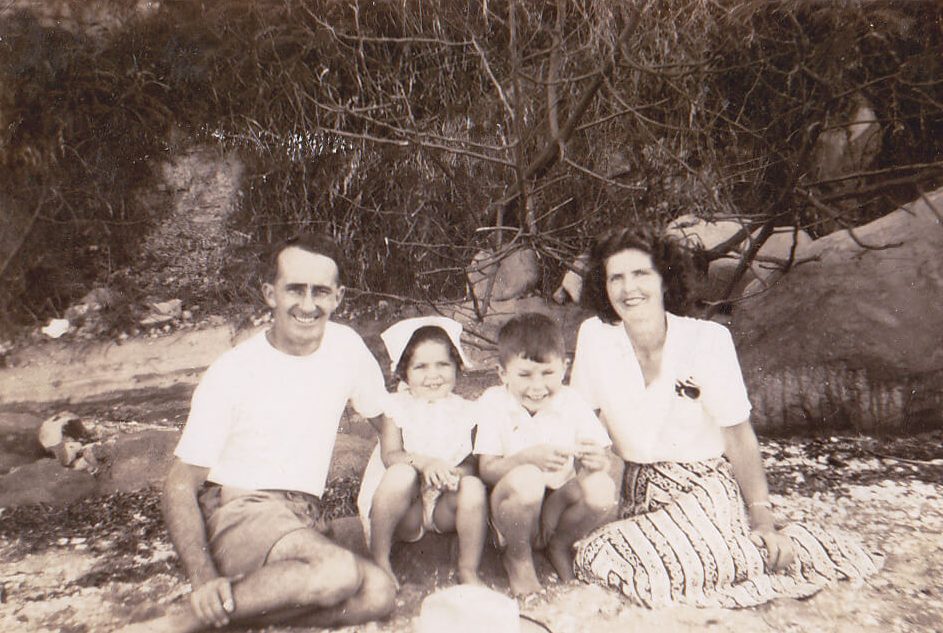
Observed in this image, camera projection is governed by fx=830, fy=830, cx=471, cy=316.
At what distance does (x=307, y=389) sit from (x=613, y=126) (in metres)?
1.07

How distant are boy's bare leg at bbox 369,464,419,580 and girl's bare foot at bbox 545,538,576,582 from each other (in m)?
0.34

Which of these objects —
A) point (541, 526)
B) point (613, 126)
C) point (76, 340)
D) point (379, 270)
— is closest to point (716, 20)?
point (613, 126)

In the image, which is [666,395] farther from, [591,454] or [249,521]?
[249,521]

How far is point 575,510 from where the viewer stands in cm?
189

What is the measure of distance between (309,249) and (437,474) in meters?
0.59

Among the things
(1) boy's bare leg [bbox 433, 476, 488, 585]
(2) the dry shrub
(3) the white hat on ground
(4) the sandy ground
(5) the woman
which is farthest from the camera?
(2) the dry shrub

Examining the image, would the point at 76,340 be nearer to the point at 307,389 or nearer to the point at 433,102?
the point at 307,389

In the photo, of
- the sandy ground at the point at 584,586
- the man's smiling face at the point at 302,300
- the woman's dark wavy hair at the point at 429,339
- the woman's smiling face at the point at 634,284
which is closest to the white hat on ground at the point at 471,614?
the sandy ground at the point at 584,586

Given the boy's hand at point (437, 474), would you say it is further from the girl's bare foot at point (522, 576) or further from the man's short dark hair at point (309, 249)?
the man's short dark hair at point (309, 249)

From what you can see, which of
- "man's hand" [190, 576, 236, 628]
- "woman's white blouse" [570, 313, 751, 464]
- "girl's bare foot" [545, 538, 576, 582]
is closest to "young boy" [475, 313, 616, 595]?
"girl's bare foot" [545, 538, 576, 582]

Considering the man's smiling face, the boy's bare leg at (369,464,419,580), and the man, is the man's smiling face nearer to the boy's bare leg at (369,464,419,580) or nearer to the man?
the man

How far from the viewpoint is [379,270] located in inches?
83.0

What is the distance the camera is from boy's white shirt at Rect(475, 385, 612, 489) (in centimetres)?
187

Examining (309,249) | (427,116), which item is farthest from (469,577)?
(427,116)
